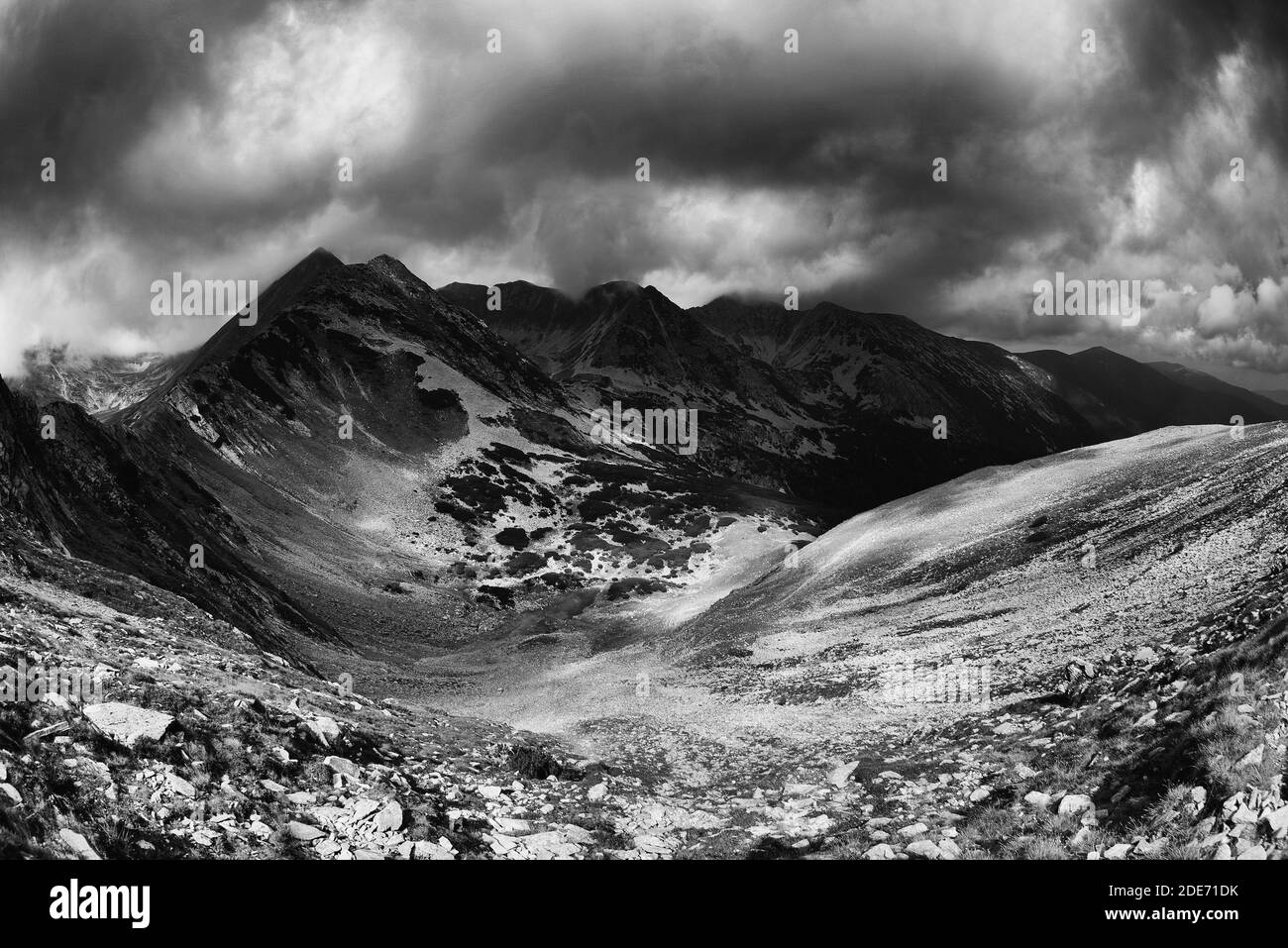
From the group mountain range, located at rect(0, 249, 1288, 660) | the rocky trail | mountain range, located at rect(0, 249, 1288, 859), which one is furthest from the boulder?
mountain range, located at rect(0, 249, 1288, 660)

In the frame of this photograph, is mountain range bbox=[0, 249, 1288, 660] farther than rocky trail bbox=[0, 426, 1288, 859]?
Yes

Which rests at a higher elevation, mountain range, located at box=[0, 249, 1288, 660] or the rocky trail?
mountain range, located at box=[0, 249, 1288, 660]

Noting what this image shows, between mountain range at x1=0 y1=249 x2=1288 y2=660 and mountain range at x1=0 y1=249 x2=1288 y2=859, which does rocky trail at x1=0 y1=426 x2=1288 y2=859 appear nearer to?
mountain range at x1=0 y1=249 x2=1288 y2=859

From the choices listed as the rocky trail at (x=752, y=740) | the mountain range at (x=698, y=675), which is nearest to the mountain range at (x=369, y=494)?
the mountain range at (x=698, y=675)

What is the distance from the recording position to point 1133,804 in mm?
11219

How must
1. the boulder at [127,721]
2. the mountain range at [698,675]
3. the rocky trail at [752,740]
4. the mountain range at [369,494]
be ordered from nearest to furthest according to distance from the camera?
the rocky trail at [752,740]
the mountain range at [698,675]
the boulder at [127,721]
the mountain range at [369,494]

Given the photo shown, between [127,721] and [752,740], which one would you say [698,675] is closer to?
[752,740]

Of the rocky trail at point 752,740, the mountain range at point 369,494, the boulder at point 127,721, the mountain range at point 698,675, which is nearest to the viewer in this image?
the rocky trail at point 752,740

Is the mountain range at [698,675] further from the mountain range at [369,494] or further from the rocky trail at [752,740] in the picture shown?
the mountain range at [369,494]

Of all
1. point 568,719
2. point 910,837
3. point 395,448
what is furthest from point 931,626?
point 395,448

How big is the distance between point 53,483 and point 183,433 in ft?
249

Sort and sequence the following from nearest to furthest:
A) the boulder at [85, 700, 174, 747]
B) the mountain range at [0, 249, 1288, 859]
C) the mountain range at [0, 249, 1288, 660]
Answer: the mountain range at [0, 249, 1288, 859], the boulder at [85, 700, 174, 747], the mountain range at [0, 249, 1288, 660]

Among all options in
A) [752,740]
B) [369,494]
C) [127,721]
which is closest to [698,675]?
[752,740]

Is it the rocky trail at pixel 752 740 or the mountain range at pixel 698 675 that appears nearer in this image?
the rocky trail at pixel 752 740
